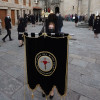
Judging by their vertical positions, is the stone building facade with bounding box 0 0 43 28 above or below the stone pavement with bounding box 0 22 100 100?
above

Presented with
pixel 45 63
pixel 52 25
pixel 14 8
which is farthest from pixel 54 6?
pixel 45 63

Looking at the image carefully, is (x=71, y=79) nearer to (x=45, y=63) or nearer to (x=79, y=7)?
(x=45, y=63)

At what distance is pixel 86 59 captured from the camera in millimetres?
5145

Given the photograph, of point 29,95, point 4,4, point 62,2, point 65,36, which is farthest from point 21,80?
point 62,2

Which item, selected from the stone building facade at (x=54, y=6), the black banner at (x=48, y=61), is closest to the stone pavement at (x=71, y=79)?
the black banner at (x=48, y=61)

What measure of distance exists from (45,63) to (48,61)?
68 mm

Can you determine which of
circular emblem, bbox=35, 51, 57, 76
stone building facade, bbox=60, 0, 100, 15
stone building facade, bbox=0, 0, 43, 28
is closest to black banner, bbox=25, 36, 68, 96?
circular emblem, bbox=35, 51, 57, 76

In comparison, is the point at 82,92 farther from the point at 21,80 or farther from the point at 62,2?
the point at 62,2

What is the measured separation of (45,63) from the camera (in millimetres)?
2230

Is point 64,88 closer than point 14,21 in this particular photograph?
Yes

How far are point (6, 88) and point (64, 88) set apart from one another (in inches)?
62.3

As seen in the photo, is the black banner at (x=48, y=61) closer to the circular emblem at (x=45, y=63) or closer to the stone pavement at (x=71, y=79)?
the circular emblem at (x=45, y=63)

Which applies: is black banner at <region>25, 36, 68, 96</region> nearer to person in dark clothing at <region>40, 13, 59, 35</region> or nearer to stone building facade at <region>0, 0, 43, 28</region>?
person in dark clothing at <region>40, 13, 59, 35</region>

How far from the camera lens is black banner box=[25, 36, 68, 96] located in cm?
216
